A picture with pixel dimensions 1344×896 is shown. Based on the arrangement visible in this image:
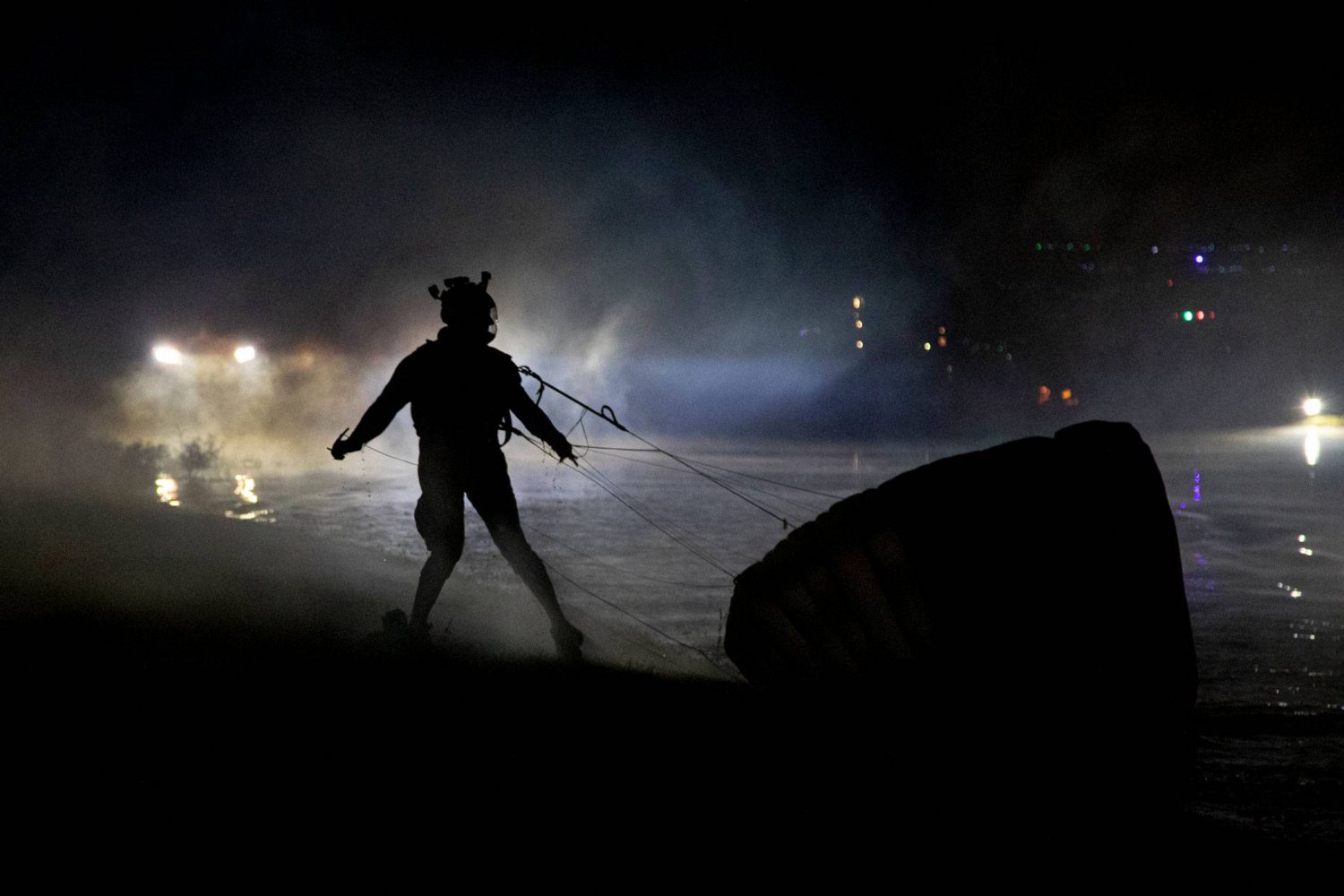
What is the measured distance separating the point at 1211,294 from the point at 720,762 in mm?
98918

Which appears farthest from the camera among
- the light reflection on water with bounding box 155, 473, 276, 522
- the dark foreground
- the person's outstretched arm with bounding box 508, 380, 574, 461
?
the light reflection on water with bounding box 155, 473, 276, 522

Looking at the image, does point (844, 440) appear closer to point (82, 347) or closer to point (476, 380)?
point (82, 347)

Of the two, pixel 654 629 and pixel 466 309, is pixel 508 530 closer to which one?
pixel 466 309

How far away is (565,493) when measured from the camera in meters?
25.3

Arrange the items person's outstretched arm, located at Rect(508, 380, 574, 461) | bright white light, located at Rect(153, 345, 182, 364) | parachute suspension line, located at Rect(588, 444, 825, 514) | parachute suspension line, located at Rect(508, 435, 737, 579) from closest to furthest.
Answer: person's outstretched arm, located at Rect(508, 380, 574, 461), parachute suspension line, located at Rect(508, 435, 737, 579), parachute suspension line, located at Rect(588, 444, 825, 514), bright white light, located at Rect(153, 345, 182, 364)

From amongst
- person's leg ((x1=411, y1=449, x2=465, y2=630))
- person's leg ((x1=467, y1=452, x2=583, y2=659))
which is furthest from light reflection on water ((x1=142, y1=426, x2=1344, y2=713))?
person's leg ((x1=411, y1=449, x2=465, y2=630))

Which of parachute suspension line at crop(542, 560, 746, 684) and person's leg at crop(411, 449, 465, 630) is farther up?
person's leg at crop(411, 449, 465, 630)

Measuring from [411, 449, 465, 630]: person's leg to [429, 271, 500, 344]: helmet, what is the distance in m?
0.85

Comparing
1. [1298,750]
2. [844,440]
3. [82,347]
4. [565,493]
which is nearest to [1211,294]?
[844,440]

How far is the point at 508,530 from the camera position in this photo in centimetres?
671

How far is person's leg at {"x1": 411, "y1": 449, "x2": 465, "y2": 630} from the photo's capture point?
259 inches

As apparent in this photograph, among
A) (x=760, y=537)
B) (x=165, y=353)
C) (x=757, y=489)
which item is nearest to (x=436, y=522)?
(x=760, y=537)

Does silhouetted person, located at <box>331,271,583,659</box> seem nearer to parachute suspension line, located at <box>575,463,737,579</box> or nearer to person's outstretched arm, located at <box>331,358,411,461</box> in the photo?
person's outstretched arm, located at <box>331,358,411,461</box>

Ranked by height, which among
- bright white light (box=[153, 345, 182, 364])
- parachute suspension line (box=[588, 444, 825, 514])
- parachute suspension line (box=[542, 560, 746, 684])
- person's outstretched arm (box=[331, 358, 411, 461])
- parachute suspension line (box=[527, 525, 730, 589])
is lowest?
parachute suspension line (box=[542, 560, 746, 684])
